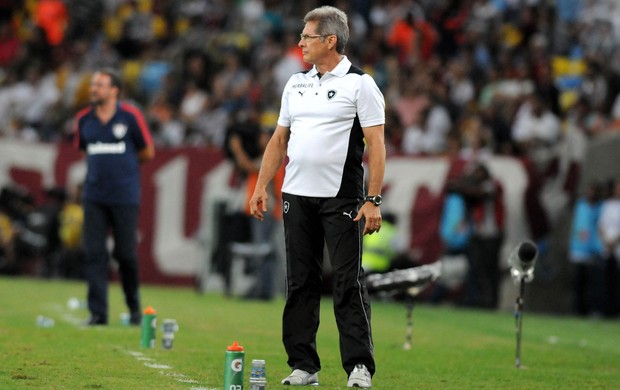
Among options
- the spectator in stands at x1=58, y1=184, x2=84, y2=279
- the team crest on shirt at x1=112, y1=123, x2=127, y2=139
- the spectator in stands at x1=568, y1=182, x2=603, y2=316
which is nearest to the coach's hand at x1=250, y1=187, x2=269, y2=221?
the team crest on shirt at x1=112, y1=123, x2=127, y2=139

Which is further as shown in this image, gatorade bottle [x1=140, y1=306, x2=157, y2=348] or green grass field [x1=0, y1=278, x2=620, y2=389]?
gatorade bottle [x1=140, y1=306, x2=157, y2=348]

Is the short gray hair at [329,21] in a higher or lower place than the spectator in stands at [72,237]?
higher

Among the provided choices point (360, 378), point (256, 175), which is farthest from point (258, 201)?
point (256, 175)

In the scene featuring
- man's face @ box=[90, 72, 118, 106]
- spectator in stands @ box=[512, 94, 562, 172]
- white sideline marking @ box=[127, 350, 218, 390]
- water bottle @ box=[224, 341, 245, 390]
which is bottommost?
white sideline marking @ box=[127, 350, 218, 390]

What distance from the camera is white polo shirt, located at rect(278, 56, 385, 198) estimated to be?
27.8 ft

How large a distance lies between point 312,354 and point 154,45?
770 inches

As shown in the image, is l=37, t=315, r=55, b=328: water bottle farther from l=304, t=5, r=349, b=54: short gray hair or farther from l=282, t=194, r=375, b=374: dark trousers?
l=304, t=5, r=349, b=54: short gray hair

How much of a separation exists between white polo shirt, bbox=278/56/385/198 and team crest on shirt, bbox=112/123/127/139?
479cm

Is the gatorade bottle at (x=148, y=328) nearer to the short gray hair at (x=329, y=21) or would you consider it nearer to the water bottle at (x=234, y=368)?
the water bottle at (x=234, y=368)

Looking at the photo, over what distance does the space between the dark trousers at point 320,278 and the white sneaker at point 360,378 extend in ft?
0.16

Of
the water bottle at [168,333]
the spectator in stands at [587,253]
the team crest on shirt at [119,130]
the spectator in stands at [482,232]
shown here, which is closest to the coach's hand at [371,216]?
the water bottle at [168,333]

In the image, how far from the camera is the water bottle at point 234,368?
7688 millimetres

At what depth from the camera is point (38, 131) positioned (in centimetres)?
2531

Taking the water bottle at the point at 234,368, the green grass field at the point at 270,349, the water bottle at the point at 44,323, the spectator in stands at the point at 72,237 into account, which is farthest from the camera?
the spectator in stands at the point at 72,237
